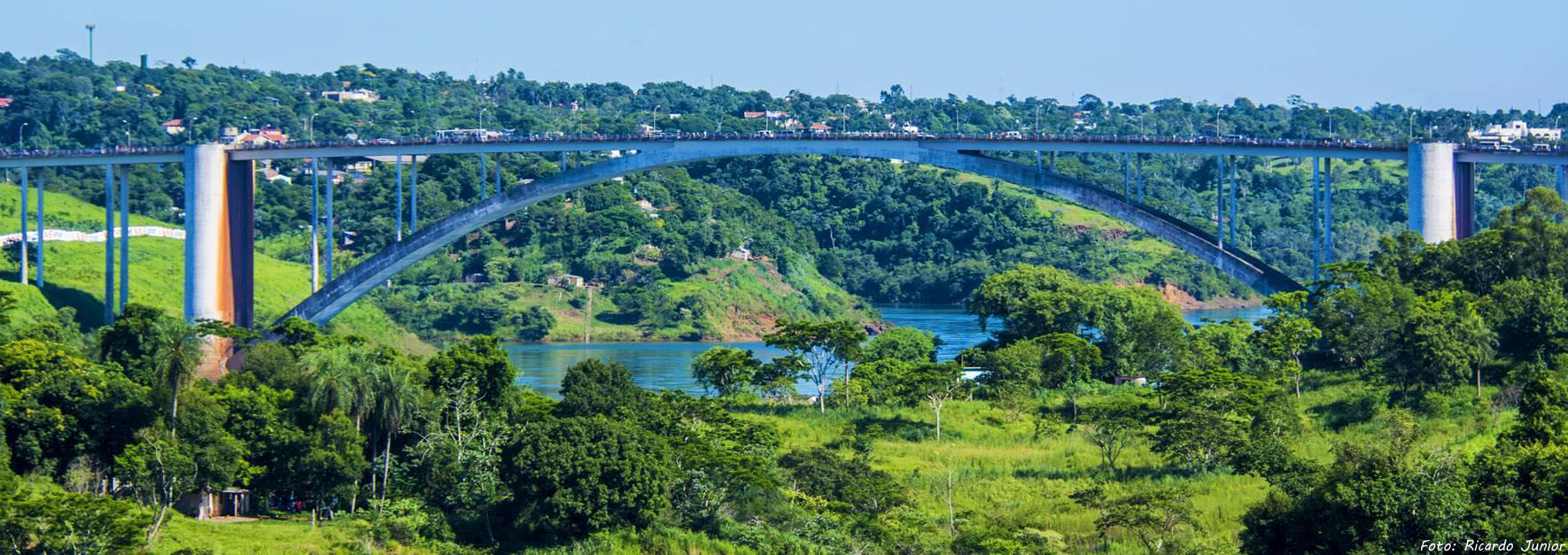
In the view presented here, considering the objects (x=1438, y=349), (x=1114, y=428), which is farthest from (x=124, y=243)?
(x=1438, y=349)

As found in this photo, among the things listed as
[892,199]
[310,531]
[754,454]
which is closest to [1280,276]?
[754,454]

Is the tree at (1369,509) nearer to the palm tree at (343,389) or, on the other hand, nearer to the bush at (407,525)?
the bush at (407,525)

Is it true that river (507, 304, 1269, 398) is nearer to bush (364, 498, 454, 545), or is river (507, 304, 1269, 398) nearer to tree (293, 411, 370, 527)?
tree (293, 411, 370, 527)

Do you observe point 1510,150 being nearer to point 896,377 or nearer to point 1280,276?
point 1280,276

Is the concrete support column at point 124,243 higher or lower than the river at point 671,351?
higher

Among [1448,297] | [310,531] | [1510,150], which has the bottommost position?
[310,531]

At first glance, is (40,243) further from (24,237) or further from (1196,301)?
(1196,301)

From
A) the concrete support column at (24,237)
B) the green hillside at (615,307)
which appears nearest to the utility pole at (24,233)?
the concrete support column at (24,237)
